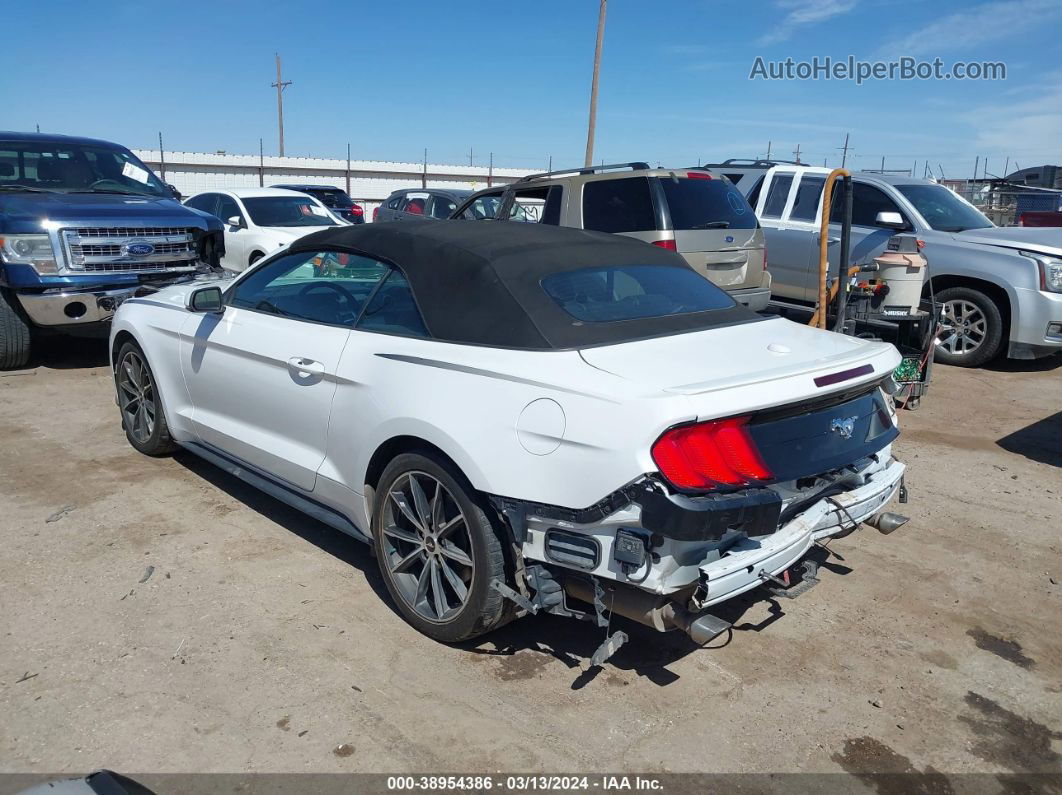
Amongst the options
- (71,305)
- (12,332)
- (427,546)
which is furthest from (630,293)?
(12,332)

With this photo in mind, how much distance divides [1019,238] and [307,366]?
8.31 metres

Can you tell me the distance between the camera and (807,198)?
1001 centimetres

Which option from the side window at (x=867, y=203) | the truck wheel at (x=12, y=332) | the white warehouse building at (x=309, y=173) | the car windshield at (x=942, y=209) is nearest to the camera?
the truck wheel at (x=12, y=332)

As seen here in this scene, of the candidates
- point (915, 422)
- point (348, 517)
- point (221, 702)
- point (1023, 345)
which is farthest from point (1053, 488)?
point (221, 702)

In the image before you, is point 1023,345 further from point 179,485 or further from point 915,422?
point 179,485

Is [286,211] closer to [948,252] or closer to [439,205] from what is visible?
[439,205]

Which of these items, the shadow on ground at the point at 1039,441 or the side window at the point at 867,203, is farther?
the side window at the point at 867,203

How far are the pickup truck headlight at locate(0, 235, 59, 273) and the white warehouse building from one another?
2148cm

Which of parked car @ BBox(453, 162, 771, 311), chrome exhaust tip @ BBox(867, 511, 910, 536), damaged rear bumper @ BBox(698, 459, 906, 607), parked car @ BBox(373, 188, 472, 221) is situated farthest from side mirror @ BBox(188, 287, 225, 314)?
parked car @ BBox(373, 188, 472, 221)

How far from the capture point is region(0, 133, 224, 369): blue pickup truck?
7.26 meters

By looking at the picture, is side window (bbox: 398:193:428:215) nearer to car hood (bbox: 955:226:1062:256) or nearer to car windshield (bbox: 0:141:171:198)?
car windshield (bbox: 0:141:171:198)

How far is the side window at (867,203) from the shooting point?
9445 mm

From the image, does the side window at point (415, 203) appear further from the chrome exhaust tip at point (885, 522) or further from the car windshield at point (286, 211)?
the chrome exhaust tip at point (885, 522)

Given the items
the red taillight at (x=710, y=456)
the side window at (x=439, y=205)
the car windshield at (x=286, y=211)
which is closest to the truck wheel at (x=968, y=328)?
the red taillight at (x=710, y=456)
